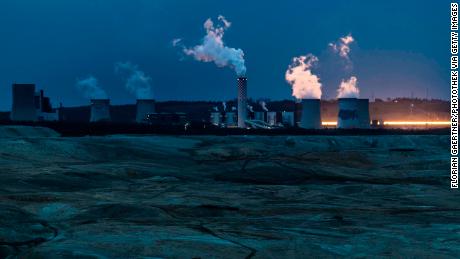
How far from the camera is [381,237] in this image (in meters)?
13.8

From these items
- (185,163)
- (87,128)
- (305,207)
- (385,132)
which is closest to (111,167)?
(185,163)

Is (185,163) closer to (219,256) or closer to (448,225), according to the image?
(448,225)

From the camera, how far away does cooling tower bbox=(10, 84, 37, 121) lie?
71750 millimetres

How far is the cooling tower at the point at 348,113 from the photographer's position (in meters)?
81.2

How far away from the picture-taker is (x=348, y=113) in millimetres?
81938

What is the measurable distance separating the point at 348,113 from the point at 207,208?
66.5 m

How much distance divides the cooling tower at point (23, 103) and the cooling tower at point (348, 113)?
37846mm

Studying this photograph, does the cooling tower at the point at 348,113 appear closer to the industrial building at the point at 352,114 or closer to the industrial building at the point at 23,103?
the industrial building at the point at 352,114

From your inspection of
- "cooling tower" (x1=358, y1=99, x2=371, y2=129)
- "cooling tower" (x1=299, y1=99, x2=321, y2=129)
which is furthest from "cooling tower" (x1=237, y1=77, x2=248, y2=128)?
"cooling tower" (x1=358, y1=99, x2=371, y2=129)

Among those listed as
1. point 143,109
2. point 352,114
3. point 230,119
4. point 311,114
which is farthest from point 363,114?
point 143,109

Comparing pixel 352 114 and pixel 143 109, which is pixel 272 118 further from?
pixel 143 109

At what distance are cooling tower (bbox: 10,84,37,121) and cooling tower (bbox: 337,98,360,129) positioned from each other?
37846 millimetres

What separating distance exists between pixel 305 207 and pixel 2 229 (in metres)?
8.34

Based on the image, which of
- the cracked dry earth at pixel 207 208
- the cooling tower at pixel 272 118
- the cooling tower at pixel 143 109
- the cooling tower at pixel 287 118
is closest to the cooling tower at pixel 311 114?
the cooling tower at pixel 272 118
